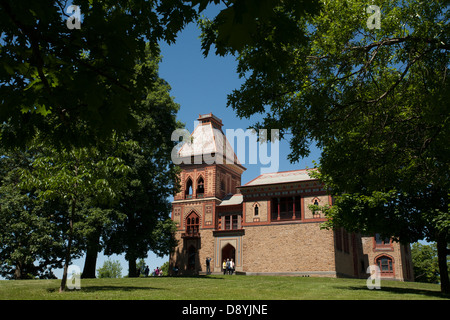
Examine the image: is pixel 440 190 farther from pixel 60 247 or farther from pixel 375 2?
pixel 60 247

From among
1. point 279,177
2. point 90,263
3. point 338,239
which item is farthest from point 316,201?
point 90,263

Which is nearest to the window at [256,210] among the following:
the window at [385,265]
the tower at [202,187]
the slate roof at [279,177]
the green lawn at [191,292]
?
the slate roof at [279,177]

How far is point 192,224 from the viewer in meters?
43.9

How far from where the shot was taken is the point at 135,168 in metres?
28.6

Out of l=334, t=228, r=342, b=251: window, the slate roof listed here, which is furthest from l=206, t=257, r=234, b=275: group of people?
l=334, t=228, r=342, b=251: window

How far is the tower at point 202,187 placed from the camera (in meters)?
42.8

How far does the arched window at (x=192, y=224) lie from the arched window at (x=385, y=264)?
72.4ft

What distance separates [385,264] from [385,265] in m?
0.12

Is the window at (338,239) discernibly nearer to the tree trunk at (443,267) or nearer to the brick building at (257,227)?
the brick building at (257,227)

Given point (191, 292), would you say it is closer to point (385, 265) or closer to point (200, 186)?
point (200, 186)

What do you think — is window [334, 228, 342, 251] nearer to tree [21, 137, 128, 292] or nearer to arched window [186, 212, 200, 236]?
arched window [186, 212, 200, 236]

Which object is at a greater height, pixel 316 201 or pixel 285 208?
pixel 316 201

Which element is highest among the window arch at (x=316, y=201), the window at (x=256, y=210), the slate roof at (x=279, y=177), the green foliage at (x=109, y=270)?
the slate roof at (x=279, y=177)

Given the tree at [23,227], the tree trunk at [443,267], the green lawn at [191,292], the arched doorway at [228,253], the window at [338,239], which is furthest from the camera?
the arched doorway at [228,253]
